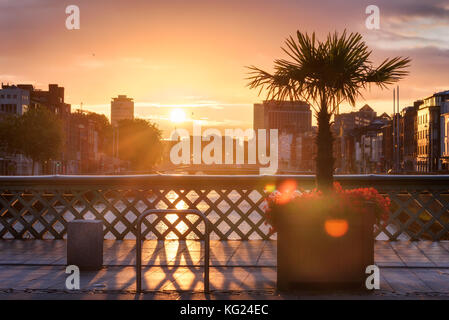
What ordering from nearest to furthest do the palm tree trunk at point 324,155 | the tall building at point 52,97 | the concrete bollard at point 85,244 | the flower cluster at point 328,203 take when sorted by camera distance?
the flower cluster at point 328,203 → the palm tree trunk at point 324,155 → the concrete bollard at point 85,244 → the tall building at point 52,97

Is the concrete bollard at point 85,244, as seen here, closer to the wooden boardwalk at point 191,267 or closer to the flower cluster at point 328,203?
the wooden boardwalk at point 191,267

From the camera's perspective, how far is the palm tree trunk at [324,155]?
8.69 meters

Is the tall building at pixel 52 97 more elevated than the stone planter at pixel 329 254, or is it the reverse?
the tall building at pixel 52 97

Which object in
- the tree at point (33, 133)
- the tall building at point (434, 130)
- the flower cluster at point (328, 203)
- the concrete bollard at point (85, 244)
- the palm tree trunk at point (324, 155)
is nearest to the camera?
the flower cluster at point (328, 203)

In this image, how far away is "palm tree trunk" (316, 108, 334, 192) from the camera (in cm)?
869

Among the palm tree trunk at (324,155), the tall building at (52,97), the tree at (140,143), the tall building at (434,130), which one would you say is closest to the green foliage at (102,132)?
the tall building at (52,97)

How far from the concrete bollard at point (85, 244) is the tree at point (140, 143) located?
122 meters

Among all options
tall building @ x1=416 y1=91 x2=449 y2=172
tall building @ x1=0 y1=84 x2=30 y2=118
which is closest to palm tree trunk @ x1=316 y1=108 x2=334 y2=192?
tall building @ x1=416 y1=91 x2=449 y2=172

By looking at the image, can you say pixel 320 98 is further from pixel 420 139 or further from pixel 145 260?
pixel 420 139

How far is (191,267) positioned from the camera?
10211 mm

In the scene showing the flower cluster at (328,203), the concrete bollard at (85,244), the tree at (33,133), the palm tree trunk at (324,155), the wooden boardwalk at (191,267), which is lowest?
the wooden boardwalk at (191,267)

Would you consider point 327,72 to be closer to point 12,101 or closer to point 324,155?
point 324,155

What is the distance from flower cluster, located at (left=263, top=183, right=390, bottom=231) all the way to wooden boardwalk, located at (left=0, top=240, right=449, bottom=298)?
987 mm
